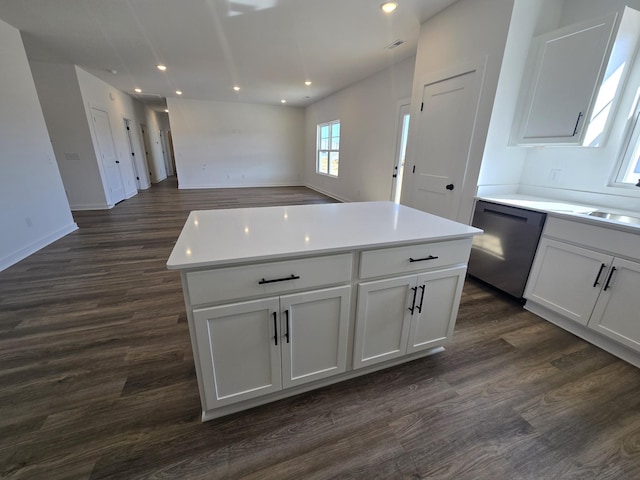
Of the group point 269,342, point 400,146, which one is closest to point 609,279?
point 269,342

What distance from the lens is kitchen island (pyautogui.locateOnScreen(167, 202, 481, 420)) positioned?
3.67 ft

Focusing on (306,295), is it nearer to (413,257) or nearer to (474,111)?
(413,257)

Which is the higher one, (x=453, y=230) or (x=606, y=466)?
(x=453, y=230)

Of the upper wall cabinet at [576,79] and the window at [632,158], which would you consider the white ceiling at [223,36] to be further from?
Result: the window at [632,158]

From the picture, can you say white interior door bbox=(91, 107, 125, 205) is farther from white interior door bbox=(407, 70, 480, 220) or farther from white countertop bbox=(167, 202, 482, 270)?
white interior door bbox=(407, 70, 480, 220)

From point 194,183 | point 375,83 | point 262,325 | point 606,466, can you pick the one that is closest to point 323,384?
point 262,325

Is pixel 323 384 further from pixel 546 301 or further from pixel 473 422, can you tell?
pixel 546 301

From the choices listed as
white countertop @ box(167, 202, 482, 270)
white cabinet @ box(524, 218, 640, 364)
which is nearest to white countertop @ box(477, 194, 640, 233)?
white cabinet @ box(524, 218, 640, 364)

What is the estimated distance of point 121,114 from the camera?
272 inches

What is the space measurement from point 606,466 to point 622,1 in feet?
10.1

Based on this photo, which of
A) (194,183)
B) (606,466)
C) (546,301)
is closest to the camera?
(606,466)

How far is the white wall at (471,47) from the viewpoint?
2.23 m

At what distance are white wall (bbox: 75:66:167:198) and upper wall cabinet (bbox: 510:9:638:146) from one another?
7.02 m

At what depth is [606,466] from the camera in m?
1.16
